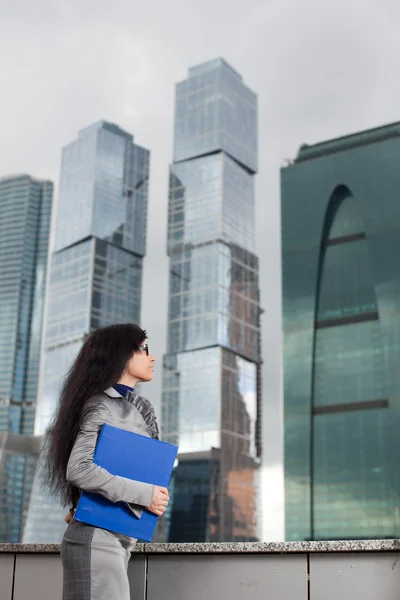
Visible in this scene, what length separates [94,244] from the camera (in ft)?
300

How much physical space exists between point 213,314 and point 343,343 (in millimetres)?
18480

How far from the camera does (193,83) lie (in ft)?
307

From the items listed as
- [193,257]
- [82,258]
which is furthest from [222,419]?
[82,258]

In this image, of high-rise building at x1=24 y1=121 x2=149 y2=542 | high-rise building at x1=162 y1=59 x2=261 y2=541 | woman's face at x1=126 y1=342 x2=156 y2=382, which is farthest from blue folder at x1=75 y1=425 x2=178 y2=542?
high-rise building at x1=24 y1=121 x2=149 y2=542

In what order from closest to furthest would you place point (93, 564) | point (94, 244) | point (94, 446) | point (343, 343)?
point (93, 564) → point (94, 446) → point (343, 343) → point (94, 244)

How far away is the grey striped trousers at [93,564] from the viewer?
237 cm

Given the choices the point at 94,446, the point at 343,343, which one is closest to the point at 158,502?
the point at 94,446

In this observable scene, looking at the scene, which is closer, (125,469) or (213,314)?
(125,469)

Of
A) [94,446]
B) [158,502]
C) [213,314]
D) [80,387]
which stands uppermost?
[213,314]

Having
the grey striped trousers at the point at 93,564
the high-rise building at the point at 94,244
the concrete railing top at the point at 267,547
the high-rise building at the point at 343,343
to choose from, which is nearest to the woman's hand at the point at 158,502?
the grey striped trousers at the point at 93,564

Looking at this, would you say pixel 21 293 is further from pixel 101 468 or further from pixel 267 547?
pixel 101 468

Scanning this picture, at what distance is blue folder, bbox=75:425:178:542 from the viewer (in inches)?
97.7

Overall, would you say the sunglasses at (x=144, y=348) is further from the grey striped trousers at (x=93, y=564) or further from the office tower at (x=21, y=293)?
the office tower at (x=21, y=293)

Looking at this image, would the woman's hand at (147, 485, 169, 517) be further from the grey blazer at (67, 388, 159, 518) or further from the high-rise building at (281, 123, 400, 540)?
the high-rise building at (281, 123, 400, 540)
